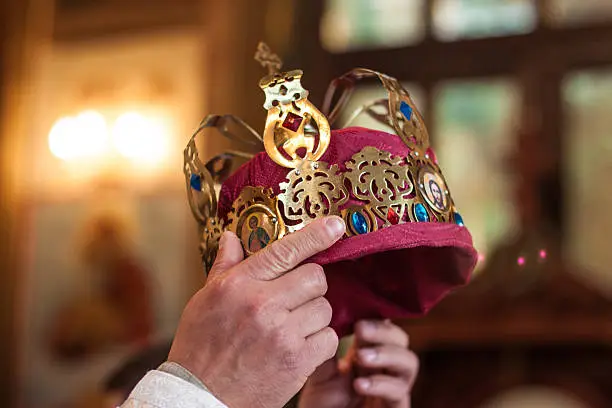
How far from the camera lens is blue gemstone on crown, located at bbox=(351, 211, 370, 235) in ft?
3.09

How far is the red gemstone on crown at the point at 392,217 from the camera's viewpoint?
3.17 feet

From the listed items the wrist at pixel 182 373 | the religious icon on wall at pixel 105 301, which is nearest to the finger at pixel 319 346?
the wrist at pixel 182 373

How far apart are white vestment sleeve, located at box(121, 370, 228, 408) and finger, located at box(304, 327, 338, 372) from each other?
0.33ft

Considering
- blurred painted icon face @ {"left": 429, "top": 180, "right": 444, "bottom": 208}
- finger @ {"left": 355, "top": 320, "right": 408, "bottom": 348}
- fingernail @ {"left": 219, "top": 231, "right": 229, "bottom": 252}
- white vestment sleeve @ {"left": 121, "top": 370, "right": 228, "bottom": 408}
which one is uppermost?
blurred painted icon face @ {"left": 429, "top": 180, "right": 444, "bottom": 208}

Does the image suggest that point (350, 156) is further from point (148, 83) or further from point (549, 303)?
point (148, 83)

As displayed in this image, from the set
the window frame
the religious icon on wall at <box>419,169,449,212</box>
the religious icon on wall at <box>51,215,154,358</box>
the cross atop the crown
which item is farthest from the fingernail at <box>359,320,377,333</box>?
the religious icon on wall at <box>51,215,154,358</box>

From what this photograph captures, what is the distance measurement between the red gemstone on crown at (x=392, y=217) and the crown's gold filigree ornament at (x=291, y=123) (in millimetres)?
100

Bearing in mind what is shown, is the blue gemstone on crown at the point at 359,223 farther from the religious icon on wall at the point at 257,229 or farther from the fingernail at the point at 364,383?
the fingernail at the point at 364,383

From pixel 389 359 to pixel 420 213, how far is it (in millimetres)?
319

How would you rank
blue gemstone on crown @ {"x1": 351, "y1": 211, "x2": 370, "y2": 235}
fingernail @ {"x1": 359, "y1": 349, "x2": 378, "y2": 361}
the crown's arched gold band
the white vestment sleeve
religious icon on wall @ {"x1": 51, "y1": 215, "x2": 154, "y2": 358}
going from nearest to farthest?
the white vestment sleeve, blue gemstone on crown @ {"x1": 351, "y1": 211, "x2": 370, "y2": 235}, the crown's arched gold band, fingernail @ {"x1": 359, "y1": 349, "x2": 378, "y2": 361}, religious icon on wall @ {"x1": 51, "y1": 215, "x2": 154, "y2": 358}

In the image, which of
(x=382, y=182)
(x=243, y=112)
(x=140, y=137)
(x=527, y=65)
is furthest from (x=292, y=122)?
(x=140, y=137)

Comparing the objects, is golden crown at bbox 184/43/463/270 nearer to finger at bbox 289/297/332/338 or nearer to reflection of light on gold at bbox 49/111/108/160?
finger at bbox 289/297/332/338

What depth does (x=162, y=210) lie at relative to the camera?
395 centimetres

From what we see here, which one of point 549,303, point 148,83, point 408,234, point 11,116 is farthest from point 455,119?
point 408,234
